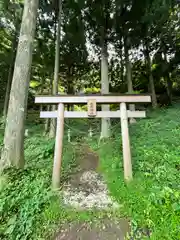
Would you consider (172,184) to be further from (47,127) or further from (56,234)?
(47,127)

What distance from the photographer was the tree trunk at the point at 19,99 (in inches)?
155

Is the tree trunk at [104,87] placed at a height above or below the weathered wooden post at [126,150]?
above

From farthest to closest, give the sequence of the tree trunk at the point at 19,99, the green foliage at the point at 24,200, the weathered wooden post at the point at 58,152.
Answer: the weathered wooden post at the point at 58,152 → the tree trunk at the point at 19,99 → the green foliage at the point at 24,200

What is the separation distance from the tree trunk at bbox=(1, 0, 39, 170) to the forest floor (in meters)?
0.40

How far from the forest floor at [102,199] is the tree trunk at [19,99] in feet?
1.32

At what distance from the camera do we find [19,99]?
4.14m

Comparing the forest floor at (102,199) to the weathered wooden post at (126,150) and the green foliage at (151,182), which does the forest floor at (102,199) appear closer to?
the green foliage at (151,182)

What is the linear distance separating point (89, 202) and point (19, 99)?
2.99 m

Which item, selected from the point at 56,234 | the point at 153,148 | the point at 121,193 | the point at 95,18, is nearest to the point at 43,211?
the point at 56,234

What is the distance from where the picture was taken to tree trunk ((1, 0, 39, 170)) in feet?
12.9

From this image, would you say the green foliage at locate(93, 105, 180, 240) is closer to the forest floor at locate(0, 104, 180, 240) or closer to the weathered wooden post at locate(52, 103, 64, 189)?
the forest floor at locate(0, 104, 180, 240)

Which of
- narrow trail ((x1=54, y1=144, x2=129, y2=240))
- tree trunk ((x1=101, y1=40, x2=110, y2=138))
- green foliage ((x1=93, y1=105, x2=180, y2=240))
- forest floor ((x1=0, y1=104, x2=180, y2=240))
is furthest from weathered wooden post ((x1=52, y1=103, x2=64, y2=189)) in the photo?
tree trunk ((x1=101, y1=40, x2=110, y2=138))

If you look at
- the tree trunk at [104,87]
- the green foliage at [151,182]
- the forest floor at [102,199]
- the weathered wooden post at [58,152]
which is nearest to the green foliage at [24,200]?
the forest floor at [102,199]

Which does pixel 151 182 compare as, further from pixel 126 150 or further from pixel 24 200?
pixel 24 200
